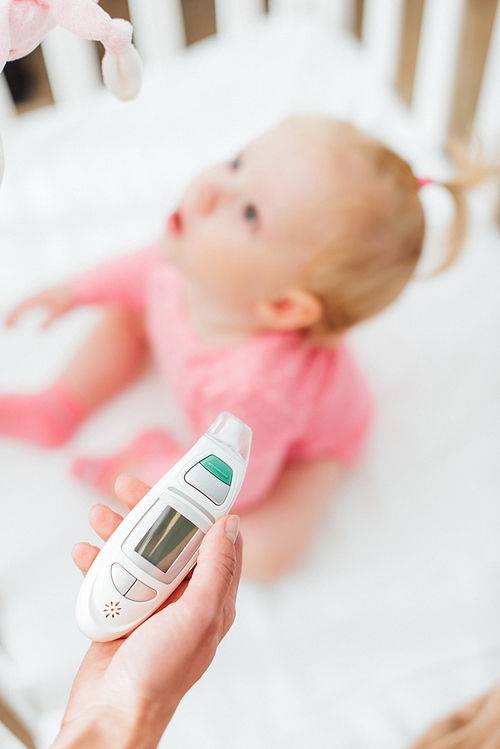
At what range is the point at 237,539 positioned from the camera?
39cm

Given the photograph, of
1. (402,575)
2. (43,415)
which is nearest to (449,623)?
(402,575)

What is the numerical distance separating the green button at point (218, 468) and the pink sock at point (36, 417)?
52cm

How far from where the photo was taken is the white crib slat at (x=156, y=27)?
102 centimetres

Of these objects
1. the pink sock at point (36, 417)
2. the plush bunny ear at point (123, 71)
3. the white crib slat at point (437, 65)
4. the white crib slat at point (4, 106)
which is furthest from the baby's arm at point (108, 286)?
the white crib slat at point (437, 65)

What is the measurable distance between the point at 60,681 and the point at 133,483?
0.29 metres

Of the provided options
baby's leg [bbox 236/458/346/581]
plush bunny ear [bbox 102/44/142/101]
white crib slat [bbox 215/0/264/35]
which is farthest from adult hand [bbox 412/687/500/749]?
white crib slat [bbox 215/0/264/35]

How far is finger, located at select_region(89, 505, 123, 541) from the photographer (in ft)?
1.27

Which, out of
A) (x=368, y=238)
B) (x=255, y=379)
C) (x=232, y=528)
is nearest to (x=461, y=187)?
(x=368, y=238)

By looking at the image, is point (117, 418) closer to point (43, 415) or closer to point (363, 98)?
point (43, 415)

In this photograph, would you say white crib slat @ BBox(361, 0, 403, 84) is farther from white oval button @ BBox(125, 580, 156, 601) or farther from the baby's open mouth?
white oval button @ BBox(125, 580, 156, 601)

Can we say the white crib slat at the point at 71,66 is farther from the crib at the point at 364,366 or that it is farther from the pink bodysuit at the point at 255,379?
the pink bodysuit at the point at 255,379

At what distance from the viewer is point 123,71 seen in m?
0.36

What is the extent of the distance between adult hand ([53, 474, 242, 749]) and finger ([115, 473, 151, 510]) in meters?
0.06

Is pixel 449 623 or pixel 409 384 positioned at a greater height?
pixel 409 384
